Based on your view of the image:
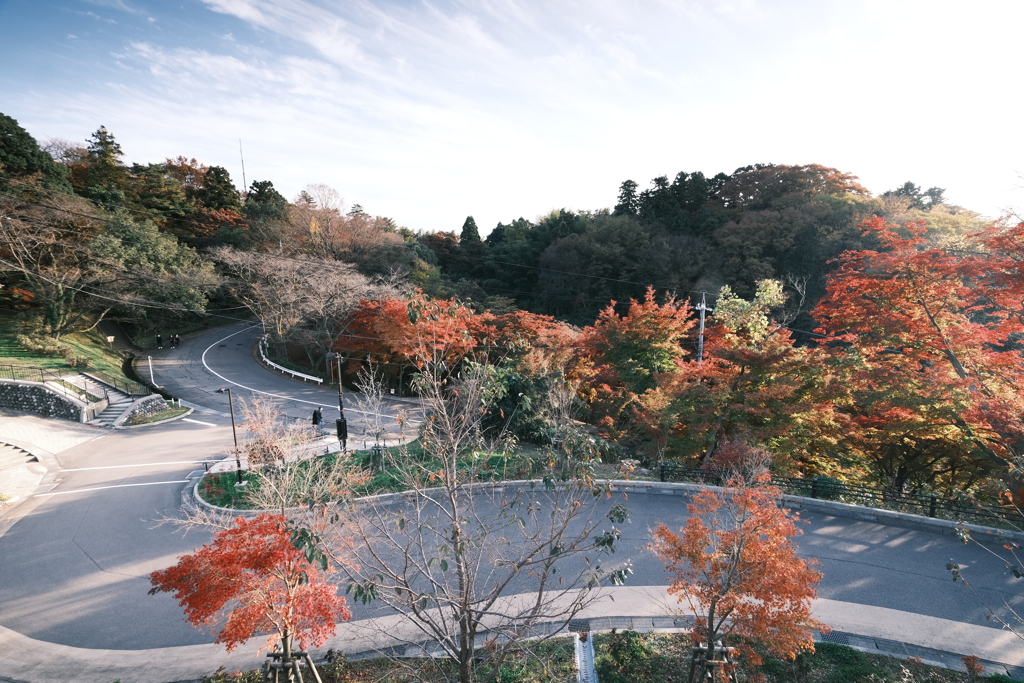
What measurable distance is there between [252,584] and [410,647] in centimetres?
316

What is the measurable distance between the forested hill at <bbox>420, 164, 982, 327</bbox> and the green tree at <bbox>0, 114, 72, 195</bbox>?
23.4m

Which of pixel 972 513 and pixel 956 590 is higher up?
pixel 972 513

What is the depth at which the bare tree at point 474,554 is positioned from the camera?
18.2 feet

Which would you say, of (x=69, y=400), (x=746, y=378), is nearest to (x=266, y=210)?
(x=69, y=400)

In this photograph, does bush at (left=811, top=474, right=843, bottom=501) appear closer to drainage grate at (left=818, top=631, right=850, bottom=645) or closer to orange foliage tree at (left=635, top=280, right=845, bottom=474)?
orange foliage tree at (left=635, top=280, right=845, bottom=474)

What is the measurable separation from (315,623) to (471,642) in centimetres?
286

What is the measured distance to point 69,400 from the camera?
19.3 m

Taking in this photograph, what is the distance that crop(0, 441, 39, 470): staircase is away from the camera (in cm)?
1521

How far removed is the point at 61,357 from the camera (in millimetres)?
22344

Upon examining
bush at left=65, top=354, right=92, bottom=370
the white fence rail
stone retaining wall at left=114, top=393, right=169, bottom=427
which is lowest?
stone retaining wall at left=114, top=393, right=169, bottom=427

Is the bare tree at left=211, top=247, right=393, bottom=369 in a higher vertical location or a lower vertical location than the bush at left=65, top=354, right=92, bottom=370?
higher

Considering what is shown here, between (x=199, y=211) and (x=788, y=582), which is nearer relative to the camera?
(x=788, y=582)

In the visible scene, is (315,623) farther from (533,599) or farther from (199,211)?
(199,211)

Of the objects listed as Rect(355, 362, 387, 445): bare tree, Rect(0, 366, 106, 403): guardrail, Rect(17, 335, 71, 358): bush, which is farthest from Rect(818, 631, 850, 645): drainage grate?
Rect(17, 335, 71, 358): bush
